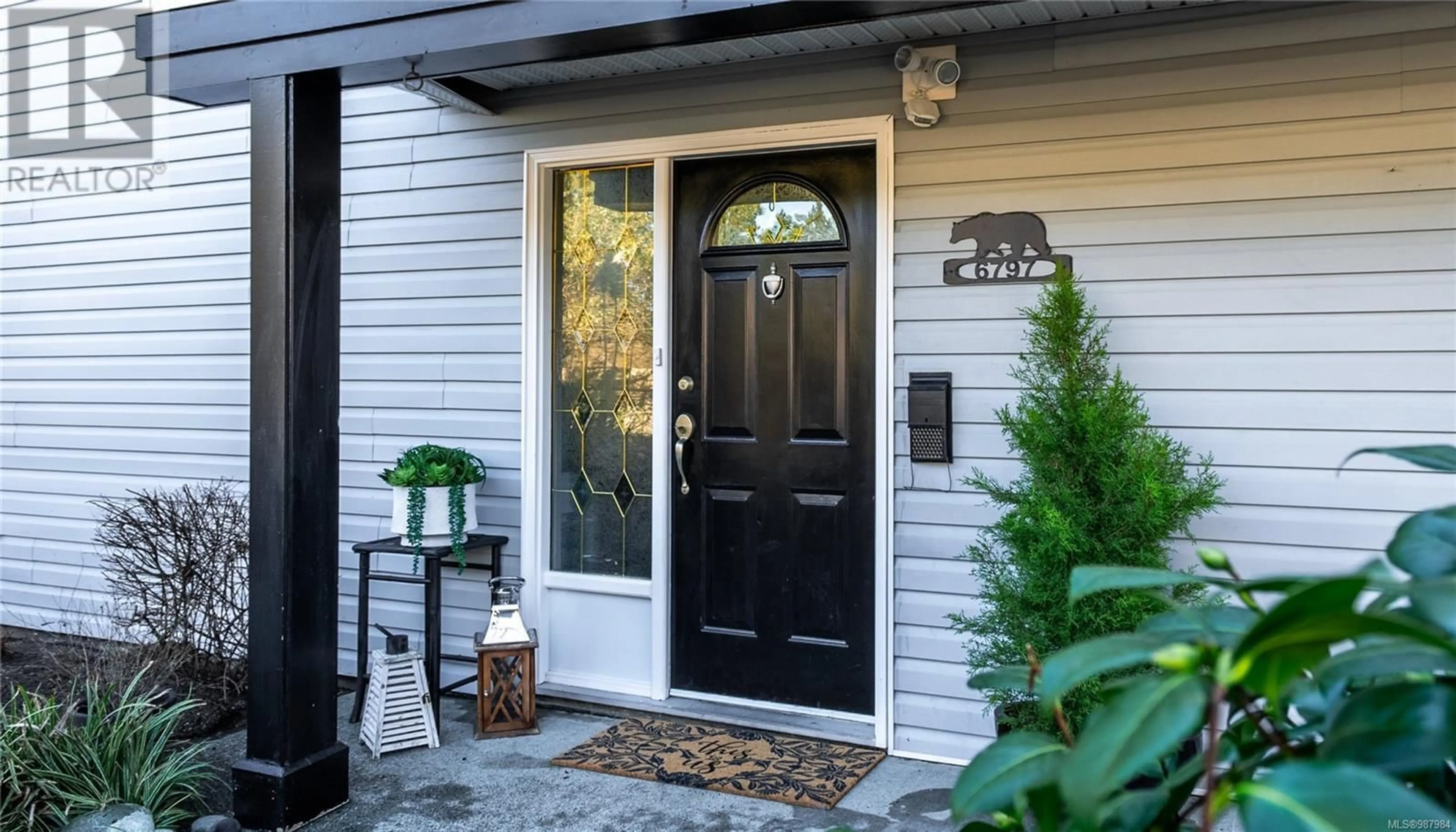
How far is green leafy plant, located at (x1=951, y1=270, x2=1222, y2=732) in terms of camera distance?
2799mm

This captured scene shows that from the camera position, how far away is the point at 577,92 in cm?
397

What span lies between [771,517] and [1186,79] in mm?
1929

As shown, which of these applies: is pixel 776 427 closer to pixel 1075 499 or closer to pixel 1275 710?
pixel 1075 499

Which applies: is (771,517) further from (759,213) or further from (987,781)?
(987,781)

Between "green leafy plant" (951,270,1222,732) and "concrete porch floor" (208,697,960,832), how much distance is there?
0.41 meters

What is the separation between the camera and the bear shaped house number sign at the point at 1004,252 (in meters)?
3.26

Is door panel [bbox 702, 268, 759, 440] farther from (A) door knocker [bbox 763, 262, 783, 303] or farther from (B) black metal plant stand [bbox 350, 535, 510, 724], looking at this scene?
(B) black metal plant stand [bbox 350, 535, 510, 724]

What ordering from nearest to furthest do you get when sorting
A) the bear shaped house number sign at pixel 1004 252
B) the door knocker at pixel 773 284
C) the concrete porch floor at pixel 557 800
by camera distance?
1. the concrete porch floor at pixel 557 800
2. the bear shaped house number sign at pixel 1004 252
3. the door knocker at pixel 773 284

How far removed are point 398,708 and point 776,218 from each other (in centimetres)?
214

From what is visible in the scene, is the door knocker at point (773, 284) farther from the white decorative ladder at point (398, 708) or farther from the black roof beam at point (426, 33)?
the white decorative ladder at point (398, 708)

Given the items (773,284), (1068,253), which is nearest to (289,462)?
(773,284)

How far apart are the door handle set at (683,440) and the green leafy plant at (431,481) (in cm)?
77

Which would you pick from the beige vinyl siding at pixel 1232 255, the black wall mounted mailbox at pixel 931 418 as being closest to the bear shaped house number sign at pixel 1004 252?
the beige vinyl siding at pixel 1232 255

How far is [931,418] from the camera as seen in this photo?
3.38 meters
